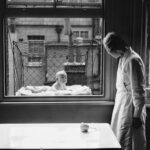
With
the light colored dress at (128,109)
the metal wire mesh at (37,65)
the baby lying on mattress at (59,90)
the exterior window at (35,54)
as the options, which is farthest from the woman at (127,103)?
the exterior window at (35,54)

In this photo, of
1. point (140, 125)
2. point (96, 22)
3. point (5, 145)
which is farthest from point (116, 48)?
point (5, 145)

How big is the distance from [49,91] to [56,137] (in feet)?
5.20

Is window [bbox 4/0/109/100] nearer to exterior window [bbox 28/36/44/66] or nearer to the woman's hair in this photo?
exterior window [bbox 28/36/44/66]

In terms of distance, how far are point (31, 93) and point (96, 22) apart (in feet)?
4.10

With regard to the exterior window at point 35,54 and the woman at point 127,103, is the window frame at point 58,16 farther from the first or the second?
the exterior window at point 35,54

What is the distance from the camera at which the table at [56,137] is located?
1924mm

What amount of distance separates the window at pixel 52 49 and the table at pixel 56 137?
3.23ft

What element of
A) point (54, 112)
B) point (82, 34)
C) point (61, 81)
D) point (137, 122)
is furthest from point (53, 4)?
point (137, 122)

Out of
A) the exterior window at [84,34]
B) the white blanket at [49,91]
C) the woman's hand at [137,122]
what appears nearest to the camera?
the woman's hand at [137,122]

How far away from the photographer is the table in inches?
Result: 75.7

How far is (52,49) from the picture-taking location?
16.6 feet

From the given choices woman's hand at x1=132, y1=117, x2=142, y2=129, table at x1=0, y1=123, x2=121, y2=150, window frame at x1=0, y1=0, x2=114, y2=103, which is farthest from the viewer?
window frame at x1=0, y1=0, x2=114, y2=103

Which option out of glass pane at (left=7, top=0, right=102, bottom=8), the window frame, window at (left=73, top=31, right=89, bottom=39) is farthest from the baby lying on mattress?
glass pane at (left=7, top=0, right=102, bottom=8)

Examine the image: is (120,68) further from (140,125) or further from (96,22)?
(96,22)
